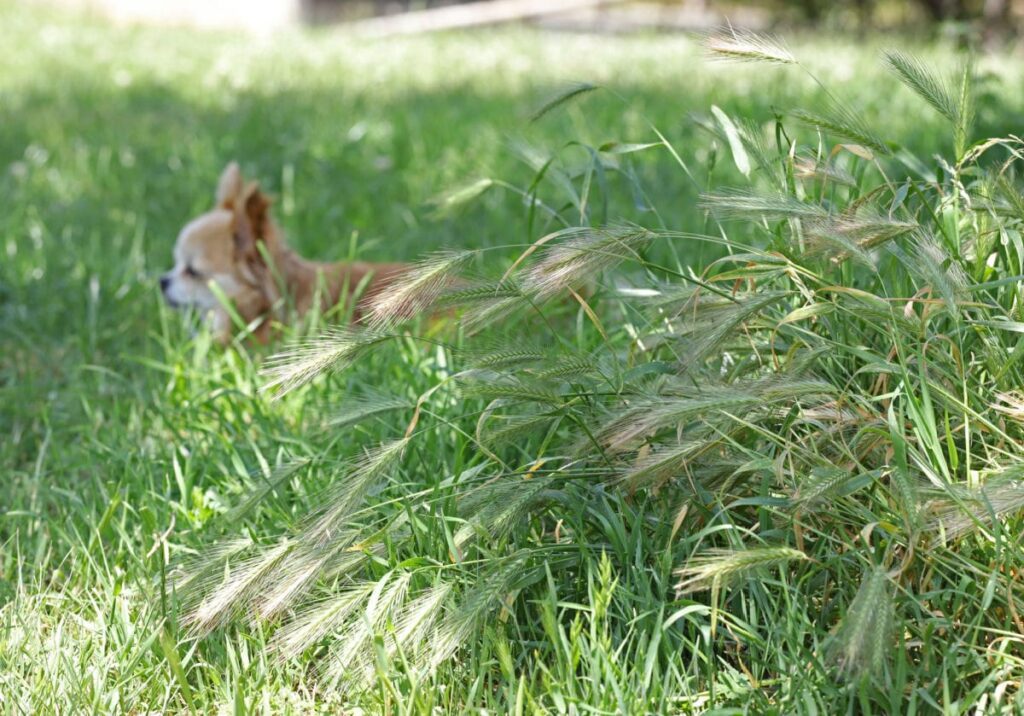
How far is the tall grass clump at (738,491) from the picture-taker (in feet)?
5.57

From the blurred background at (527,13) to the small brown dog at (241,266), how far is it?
9331 millimetres

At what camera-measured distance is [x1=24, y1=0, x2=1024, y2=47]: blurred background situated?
46.4ft

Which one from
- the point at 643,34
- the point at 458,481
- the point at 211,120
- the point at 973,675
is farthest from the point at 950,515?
the point at 643,34

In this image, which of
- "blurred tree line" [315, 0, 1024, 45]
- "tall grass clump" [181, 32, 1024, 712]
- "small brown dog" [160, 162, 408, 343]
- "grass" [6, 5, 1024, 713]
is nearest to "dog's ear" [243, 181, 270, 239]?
"small brown dog" [160, 162, 408, 343]

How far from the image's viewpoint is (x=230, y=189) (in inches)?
146

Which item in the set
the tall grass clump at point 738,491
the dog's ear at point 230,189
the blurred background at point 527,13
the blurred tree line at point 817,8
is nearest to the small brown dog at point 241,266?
the dog's ear at point 230,189

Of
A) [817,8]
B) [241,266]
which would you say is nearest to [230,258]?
[241,266]

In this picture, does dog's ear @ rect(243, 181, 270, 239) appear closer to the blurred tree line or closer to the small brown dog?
the small brown dog

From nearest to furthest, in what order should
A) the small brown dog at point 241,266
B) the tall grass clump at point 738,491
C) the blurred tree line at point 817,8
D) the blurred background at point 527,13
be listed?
the tall grass clump at point 738,491
the small brown dog at point 241,266
the blurred background at point 527,13
the blurred tree line at point 817,8

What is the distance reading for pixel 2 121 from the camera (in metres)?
6.40

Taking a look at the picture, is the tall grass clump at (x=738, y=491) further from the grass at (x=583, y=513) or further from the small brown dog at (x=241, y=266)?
the small brown dog at (x=241, y=266)

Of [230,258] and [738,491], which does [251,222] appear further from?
[738,491]

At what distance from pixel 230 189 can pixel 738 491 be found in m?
2.31

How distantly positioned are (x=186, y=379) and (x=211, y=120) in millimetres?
3795
